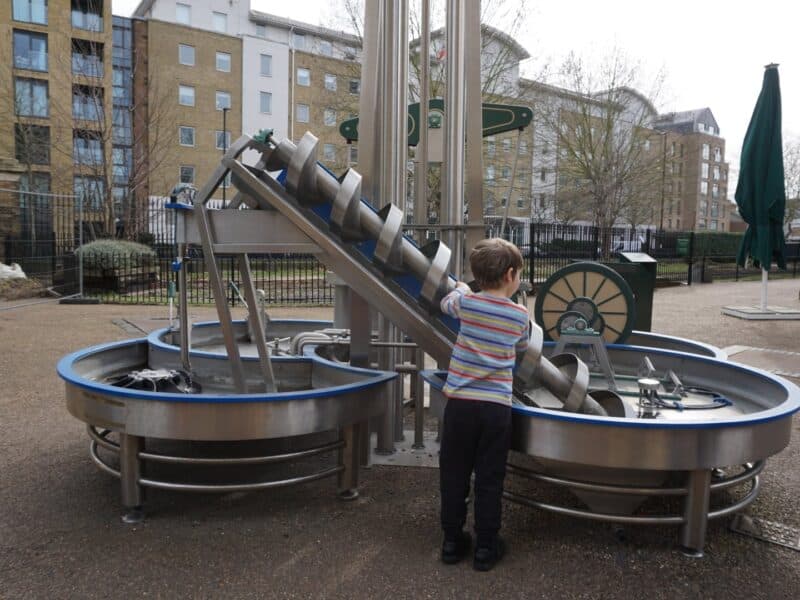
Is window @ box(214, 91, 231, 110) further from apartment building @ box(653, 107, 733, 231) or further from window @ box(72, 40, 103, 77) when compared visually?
apartment building @ box(653, 107, 733, 231)

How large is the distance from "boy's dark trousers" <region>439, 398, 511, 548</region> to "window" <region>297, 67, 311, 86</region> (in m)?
46.7

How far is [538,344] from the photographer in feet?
10.7

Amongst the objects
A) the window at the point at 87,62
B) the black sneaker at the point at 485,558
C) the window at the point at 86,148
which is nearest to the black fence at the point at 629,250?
the black sneaker at the point at 485,558

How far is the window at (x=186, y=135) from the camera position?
4128cm

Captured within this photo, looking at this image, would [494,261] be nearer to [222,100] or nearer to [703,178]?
[222,100]

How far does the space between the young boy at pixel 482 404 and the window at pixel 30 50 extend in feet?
120

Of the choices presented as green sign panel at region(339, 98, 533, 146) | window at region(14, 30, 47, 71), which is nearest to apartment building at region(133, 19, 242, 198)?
window at region(14, 30, 47, 71)

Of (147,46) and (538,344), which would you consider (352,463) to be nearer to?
(538,344)

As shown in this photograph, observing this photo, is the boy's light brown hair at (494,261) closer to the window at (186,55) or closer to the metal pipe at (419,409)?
the metal pipe at (419,409)

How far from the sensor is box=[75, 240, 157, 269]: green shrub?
49.0 feet

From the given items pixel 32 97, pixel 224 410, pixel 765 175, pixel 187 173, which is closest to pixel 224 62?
pixel 187 173

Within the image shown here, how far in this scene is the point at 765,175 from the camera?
413 inches

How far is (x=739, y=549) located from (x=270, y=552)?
7.23ft

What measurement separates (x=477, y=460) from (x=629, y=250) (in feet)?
76.6
